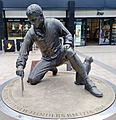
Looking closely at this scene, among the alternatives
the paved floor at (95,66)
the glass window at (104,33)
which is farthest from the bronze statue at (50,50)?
the glass window at (104,33)

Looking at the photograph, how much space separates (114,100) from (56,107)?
1.10m

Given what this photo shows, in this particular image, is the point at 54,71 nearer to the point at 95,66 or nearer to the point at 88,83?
the point at 88,83

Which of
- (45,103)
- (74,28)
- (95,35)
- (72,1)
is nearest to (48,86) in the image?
(45,103)

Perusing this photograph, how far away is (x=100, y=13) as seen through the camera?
49.0 ft

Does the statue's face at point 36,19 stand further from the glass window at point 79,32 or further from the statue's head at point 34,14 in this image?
the glass window at point 79,32

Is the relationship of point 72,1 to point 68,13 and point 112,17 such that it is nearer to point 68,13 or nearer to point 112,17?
point 68,13

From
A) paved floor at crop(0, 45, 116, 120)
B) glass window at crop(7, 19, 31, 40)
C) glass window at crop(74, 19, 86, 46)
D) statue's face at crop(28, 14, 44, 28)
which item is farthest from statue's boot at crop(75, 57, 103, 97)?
glass window at crop(7, 19, 31, 40)

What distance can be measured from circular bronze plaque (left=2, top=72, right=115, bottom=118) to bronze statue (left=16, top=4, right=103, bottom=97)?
0.19 m

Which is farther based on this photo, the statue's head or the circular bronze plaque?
the statue's head

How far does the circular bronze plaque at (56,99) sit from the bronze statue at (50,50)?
0.62ft

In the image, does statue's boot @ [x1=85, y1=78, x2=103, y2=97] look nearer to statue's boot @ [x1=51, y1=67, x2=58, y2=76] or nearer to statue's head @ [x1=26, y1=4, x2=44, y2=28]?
statue's boot @ [x1=51, y1=67, x2=58, y2=76]

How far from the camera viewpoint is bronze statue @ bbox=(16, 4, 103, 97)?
4406mm

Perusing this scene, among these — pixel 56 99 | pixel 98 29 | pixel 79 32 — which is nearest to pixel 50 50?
pixel 56 99

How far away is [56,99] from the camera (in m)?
4.19
